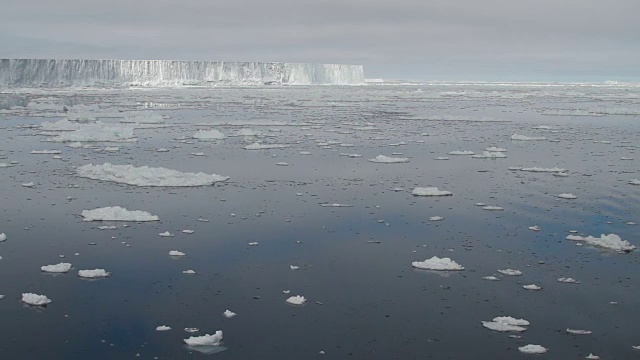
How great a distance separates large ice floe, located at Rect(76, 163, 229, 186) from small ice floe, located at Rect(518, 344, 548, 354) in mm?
6225

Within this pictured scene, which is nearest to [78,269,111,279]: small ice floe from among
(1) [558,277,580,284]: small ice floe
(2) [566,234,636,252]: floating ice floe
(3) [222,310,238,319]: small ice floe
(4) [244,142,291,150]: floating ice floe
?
(3) [222,310,238,319]: small ice floe

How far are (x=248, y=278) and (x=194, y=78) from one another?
187 feet

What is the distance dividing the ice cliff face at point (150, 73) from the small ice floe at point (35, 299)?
51715 mm

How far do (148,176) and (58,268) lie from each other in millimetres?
4358

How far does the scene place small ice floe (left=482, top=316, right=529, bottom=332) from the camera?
470 cm

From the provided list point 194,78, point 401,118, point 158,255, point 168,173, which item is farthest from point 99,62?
point 158,255

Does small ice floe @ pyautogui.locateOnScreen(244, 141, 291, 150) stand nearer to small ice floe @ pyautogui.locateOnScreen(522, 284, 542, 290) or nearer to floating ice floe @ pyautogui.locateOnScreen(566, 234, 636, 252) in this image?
floating ice floe @ pyautogui.locateOnScreen(566, 234, 636, 252)

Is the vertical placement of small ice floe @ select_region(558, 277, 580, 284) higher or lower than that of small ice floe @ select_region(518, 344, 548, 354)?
higher

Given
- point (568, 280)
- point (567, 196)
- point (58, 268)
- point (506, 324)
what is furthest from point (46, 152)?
point (506, 324)

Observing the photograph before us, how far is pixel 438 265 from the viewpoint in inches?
237

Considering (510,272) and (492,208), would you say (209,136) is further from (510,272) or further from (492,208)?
(510,272)

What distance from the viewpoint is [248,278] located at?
572 cm

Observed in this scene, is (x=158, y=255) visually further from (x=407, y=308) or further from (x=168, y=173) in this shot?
(x=168, y=173)

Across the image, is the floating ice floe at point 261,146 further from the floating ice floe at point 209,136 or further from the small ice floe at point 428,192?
the small ice floe at point 428,192
